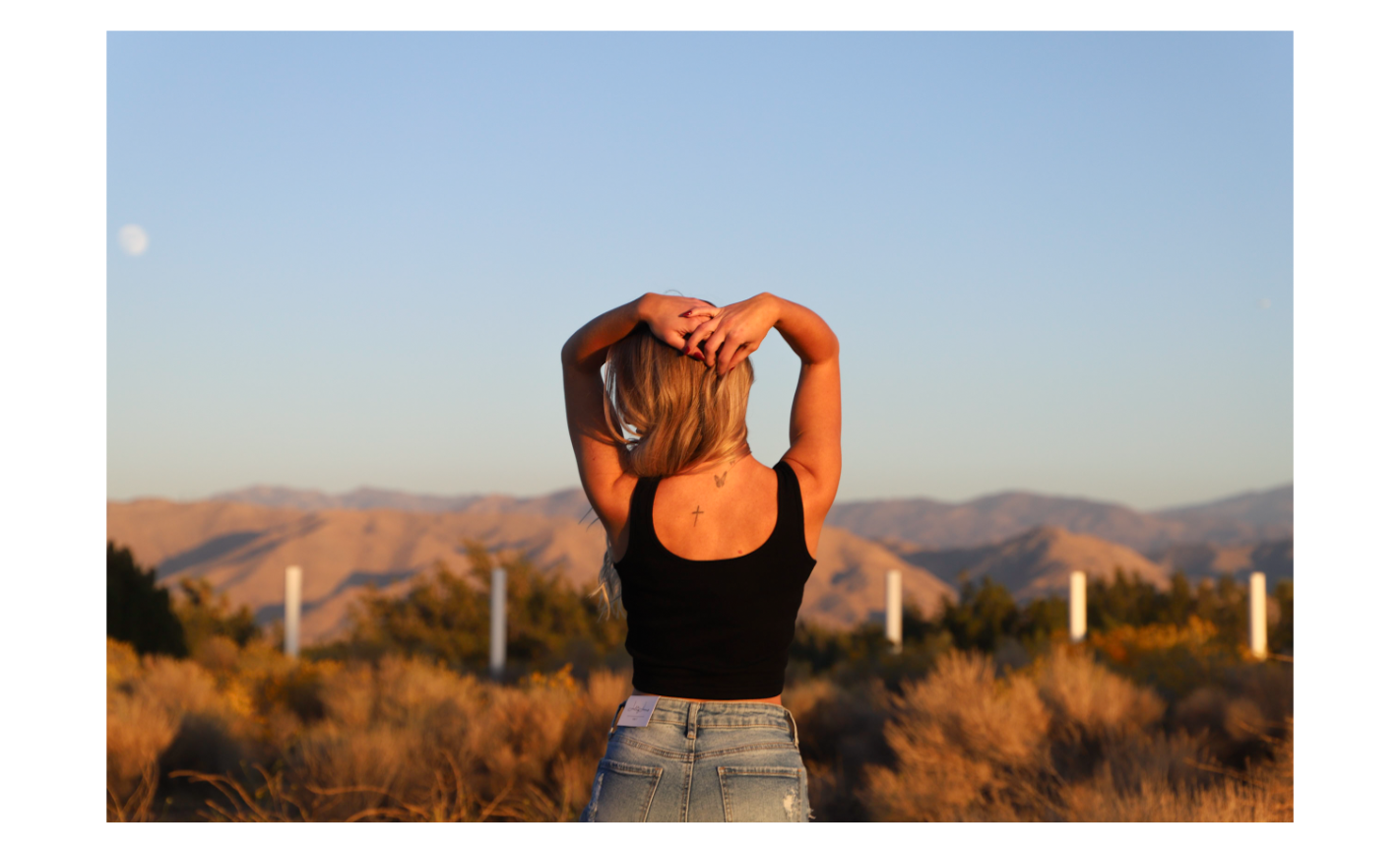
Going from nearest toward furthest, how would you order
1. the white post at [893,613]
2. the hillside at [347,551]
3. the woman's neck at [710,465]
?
1. the woman's neck at [710,465]
2. the white post at [893,613]
3. the hillside at [347,551]

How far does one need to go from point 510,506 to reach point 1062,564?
53.7m

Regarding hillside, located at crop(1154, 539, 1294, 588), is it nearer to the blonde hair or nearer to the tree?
the tree

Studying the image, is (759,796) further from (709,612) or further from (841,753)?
(841,753)

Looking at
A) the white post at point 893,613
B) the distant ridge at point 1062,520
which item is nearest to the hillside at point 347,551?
the white post at point 893,613

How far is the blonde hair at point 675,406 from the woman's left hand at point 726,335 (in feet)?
0.10

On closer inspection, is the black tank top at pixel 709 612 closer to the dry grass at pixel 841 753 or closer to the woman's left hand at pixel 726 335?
the woman's left hand at pixel 726 335

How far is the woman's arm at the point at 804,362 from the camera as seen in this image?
1793 mm

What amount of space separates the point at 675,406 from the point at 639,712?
1.76ft

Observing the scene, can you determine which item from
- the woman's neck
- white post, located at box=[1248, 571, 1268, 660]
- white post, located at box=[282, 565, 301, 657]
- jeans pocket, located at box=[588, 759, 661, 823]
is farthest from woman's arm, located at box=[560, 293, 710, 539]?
white post, located at box=[1248, 571, 1268, 660]

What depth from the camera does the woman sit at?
5.74 ft
